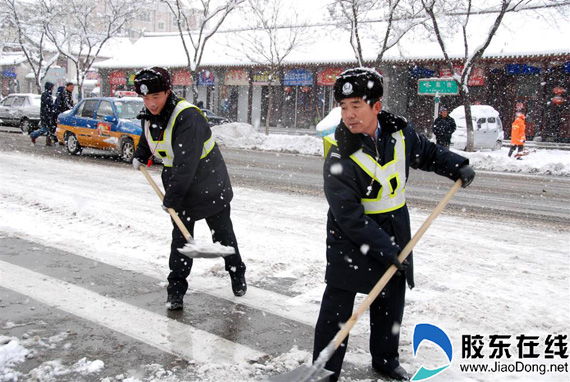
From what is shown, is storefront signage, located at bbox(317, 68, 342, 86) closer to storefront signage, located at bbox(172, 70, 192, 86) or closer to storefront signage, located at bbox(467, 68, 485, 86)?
storefront signage, located at bbox(467, 68, 485, 86)

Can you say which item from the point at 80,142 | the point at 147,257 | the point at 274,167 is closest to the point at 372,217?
the point at 147,257

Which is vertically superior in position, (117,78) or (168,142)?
(117,78)

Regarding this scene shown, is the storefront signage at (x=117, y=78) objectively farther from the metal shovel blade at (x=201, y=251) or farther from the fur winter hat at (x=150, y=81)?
the metal shovel blade at (x=201, y=251)

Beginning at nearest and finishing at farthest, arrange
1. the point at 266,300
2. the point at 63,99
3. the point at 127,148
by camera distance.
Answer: the point at 266,300, the point at 127,148, the point at 63,99

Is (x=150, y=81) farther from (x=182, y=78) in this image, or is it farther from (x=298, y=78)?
(x=182, y=78)

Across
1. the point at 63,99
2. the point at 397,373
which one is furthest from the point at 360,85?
the point at 63,99

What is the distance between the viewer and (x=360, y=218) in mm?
2635

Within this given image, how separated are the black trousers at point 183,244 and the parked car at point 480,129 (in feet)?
58.2

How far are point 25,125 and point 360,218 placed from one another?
2202cm

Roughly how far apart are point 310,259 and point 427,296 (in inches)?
51.3

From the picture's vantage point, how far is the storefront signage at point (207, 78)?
35.9 m

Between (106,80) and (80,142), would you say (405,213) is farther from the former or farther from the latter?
(106,80)

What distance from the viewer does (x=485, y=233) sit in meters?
6.64

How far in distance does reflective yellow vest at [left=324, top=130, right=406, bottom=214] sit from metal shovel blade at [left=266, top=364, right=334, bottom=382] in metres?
0.82
